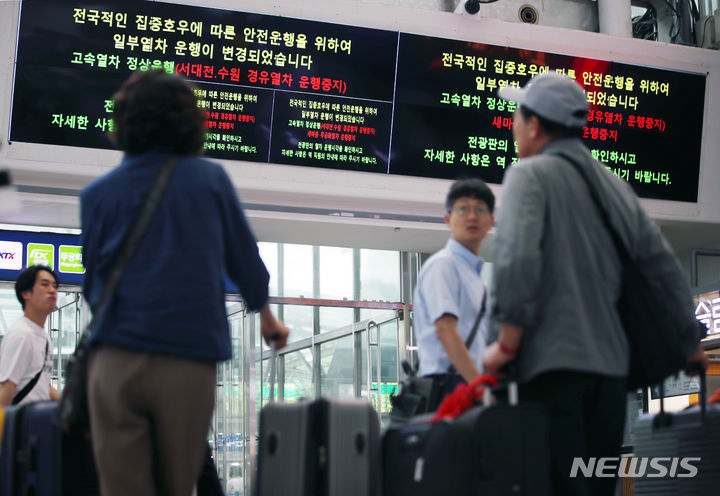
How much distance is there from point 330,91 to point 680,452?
4034 mm

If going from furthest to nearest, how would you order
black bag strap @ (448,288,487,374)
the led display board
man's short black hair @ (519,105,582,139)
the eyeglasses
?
the led display board
the eyeglasses
black bag strap @ (448,288,487,374)
man's short black hair @ (519,105,582,139)

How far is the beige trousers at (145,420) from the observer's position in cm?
207

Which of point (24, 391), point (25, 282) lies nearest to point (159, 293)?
point (24, 391)

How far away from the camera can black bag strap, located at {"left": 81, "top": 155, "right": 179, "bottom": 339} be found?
84.0 inches

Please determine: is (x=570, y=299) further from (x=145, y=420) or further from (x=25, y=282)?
(x=25, y=282)

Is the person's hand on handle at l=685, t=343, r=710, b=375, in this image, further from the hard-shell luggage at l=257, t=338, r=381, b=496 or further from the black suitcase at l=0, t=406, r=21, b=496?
the black suitcase at l=0, t=406, r=21, b=496

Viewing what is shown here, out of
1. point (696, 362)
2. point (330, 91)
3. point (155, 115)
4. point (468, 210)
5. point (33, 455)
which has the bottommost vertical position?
point (33, 455)

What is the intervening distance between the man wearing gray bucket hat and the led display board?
3795 mm

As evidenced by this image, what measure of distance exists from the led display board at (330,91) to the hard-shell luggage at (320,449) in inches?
134

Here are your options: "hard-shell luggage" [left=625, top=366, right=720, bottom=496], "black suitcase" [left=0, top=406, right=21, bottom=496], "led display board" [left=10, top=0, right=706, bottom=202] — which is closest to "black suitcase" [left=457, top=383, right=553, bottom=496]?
"hard-shell luggage" [left=625, top=366, right=720, bottom=496]

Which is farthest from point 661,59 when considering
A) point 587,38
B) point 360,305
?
point 360,305

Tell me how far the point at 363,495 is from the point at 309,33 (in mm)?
4160

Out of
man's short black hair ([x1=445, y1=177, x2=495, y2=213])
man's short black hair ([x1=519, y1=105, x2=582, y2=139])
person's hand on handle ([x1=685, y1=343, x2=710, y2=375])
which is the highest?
man's short black hair ([x1=519, y1=105, x2=582, y2=139])

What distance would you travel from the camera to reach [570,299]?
2.35 meters
